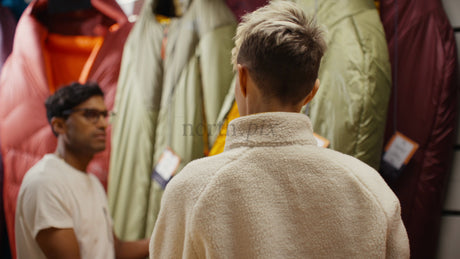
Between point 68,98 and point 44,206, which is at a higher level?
point 68,98

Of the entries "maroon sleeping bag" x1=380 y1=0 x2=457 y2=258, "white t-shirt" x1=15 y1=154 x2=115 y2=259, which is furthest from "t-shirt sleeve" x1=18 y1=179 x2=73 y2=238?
"maroon sleeping bag" x1=380 y1=0 x2=457 y2=258

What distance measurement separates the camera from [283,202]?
543mm

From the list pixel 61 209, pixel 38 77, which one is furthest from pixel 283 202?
pixel 38 77

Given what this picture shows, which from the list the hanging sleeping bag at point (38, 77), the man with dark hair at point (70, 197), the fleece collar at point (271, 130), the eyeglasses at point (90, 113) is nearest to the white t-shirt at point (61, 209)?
the man with dark hair at point (70, 197)

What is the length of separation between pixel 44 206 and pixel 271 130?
559 mm

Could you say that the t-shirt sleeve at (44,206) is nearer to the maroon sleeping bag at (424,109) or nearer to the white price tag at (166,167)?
the white price tag at (166,167)

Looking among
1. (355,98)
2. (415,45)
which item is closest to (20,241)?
(355,98)

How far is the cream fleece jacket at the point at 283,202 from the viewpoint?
0.54 meters

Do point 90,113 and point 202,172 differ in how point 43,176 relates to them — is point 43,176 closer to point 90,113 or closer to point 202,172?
point 90,113

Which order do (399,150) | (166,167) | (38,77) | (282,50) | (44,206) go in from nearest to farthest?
(282,50), (44,206), (399,150), (166,167), (38,77)

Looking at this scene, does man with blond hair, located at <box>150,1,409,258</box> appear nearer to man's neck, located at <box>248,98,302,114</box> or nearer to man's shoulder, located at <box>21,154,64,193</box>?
man's neck, located at <box>248,98,302,114</box>

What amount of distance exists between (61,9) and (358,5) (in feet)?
3.25

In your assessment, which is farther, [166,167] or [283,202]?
[166,167]

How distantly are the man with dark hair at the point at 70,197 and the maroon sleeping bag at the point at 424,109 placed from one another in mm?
701
